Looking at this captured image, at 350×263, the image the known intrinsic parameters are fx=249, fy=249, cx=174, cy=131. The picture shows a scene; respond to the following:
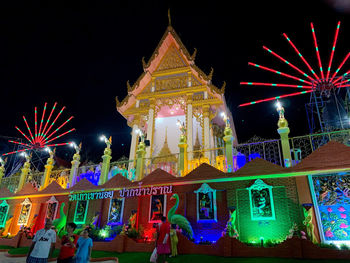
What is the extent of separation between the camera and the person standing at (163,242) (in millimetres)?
7184

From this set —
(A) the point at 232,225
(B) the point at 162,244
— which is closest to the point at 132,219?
(B) the point at 162,244

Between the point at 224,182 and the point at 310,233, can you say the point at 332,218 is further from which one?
the point at 224,182

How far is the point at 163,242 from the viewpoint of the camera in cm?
723

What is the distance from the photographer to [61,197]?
13789 millimetres

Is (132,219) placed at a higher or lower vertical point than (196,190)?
lower

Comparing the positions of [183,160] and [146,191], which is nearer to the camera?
[146,191]

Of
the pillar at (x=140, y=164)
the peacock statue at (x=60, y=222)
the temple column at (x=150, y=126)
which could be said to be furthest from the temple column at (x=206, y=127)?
the peacock statue at (x=60, y=222)

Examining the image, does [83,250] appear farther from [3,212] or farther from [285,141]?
[3,212]

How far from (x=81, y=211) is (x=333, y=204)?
36.9 feet

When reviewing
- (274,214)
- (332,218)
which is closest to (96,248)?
(274,214)

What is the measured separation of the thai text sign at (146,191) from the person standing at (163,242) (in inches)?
145

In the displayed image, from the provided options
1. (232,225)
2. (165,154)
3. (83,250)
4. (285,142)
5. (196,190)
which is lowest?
(83,250)

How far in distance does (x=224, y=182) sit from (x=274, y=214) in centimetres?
218

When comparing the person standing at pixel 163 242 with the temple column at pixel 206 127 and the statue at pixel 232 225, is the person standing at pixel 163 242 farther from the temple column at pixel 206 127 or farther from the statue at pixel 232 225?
the temple column at pixel 206 127
